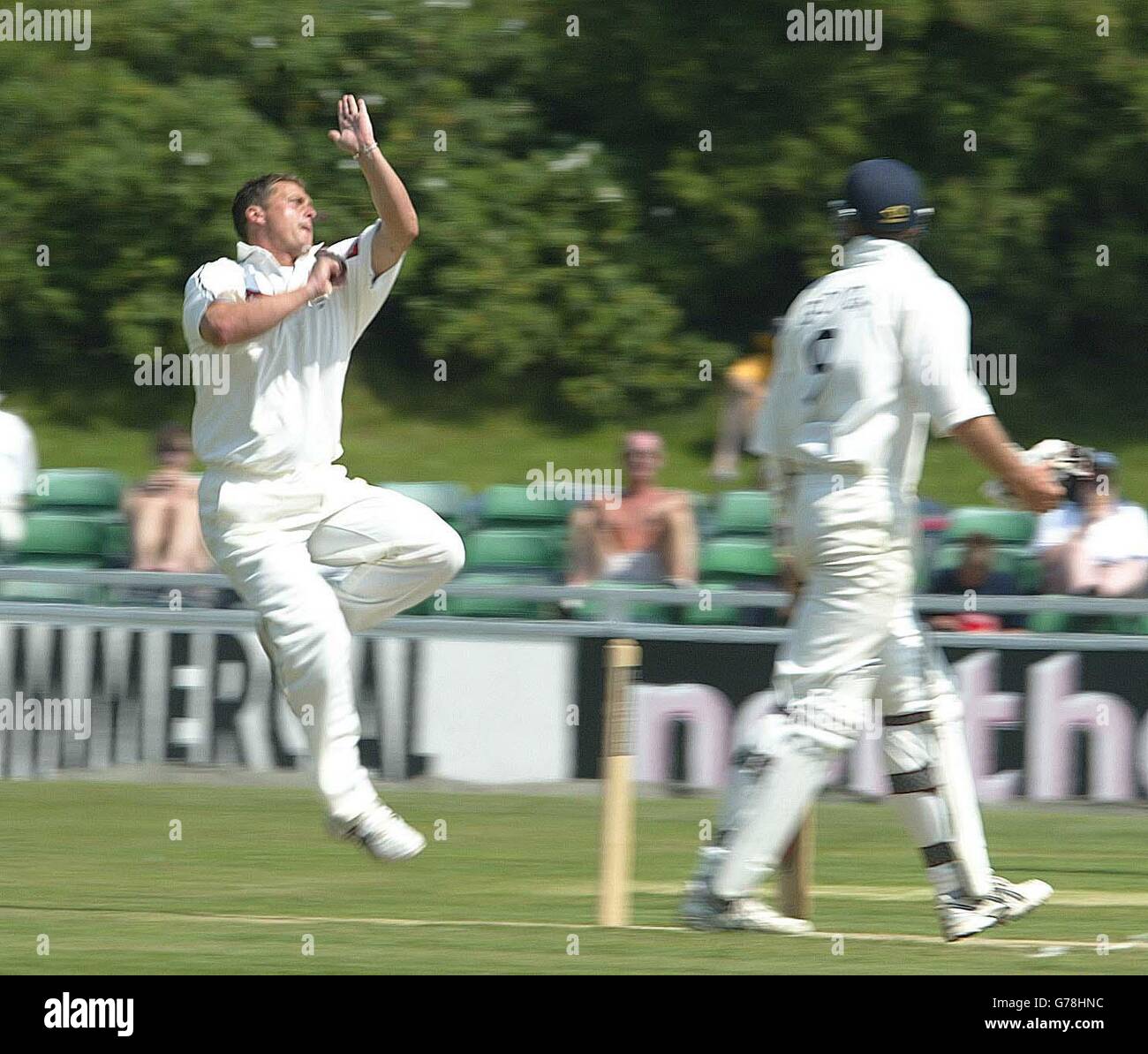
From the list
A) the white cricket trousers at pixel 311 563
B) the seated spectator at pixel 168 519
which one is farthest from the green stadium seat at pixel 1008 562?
the white cricket trousers at pixel 311 563

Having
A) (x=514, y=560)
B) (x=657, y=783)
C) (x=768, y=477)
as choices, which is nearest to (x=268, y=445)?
(x=768, y=477)

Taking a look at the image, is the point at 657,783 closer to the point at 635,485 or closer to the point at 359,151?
the point at 635,485

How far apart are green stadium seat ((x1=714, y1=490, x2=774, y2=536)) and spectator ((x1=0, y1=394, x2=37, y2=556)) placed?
359 cm

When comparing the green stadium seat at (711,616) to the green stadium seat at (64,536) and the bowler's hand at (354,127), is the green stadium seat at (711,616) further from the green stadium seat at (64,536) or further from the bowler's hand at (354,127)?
the bowler's hand at (354,127)

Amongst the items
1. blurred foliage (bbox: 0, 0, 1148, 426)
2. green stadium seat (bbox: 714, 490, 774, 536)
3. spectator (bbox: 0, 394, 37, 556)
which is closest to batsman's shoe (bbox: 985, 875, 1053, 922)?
green stadium seat (bbox: 714, 490, 774, 536)

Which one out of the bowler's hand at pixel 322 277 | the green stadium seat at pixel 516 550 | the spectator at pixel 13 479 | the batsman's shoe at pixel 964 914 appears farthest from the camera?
the spectator at pixel 13 479

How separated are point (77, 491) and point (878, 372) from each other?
6862 mm

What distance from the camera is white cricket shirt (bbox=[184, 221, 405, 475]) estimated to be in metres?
6.75

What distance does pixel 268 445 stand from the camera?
267 inches

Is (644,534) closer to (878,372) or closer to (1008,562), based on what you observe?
(1008,562)

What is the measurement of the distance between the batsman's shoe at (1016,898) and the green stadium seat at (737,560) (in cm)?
504

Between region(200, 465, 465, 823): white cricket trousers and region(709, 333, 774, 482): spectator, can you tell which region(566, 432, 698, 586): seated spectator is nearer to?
region(709, 333, 774, 482): spectator

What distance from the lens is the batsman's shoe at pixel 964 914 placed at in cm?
617

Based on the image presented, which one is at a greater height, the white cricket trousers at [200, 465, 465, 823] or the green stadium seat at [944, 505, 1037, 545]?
the green stadium seat at [944, 505, 1037, 545]
